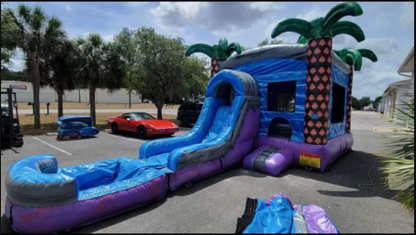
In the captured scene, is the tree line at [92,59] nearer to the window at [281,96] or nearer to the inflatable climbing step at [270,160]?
the window at [281,96]

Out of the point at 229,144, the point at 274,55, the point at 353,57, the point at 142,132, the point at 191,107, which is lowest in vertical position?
the point at 142,132

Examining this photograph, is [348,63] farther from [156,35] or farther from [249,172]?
[156,35]

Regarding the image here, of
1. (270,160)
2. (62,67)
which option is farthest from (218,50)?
(62,67)

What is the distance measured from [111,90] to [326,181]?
45.5ft

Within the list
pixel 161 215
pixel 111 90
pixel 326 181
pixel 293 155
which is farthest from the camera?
pixel 111 90

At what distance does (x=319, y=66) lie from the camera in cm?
574

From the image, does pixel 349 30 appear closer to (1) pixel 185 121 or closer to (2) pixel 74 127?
(1) pixel 185 121

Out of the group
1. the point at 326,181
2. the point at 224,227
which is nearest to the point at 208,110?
the point at 326,181

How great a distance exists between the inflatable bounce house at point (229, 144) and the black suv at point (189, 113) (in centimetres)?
628

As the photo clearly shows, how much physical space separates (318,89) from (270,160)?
2.23 metres

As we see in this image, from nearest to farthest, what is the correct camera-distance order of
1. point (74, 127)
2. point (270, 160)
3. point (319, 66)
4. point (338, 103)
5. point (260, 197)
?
point (260, 197)
point (270, 160)
point (319, 66)
point (338, 103)
point (74, 127)

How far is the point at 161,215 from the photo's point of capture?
345 cm

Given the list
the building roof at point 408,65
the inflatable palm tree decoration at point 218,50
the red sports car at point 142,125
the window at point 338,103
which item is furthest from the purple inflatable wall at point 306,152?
the building roof at point 408,65

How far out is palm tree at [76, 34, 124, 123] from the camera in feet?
44.7
